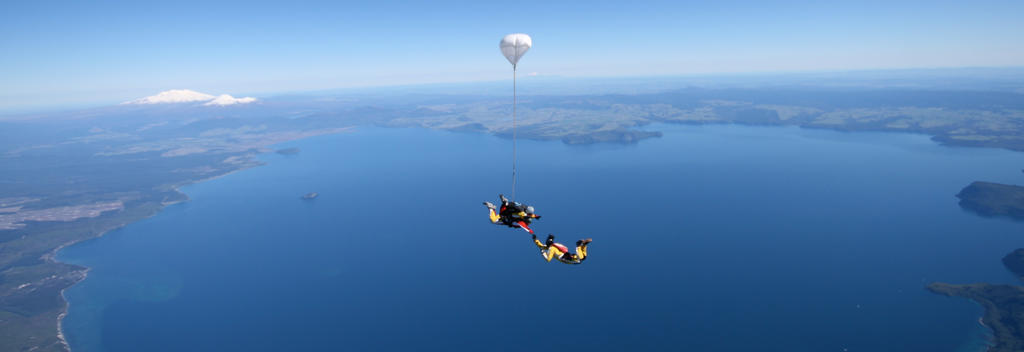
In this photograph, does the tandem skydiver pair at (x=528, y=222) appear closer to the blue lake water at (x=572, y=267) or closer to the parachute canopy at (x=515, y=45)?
the parachute canopy at (x=515, y=45)

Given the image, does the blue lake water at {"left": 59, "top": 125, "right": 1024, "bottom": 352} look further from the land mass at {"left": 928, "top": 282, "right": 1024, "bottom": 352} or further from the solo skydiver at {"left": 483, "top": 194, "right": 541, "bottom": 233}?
the solo skydiver at {"left": 483, "top": 194, "right": 541, "bottom": 233}

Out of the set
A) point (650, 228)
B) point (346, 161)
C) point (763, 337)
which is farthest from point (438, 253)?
point (346, 161)

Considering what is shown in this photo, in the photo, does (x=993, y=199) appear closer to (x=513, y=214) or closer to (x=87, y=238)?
(x=513, y=214)

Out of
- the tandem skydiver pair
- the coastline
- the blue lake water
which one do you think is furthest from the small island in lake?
the coastline

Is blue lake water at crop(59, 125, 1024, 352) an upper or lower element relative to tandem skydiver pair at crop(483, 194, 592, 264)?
lower

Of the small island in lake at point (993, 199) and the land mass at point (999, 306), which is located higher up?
the small island in lake at point (993, 199)

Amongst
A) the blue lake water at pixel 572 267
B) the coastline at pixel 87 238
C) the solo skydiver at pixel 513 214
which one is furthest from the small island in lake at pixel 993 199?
the coastline at pixel 87 238
